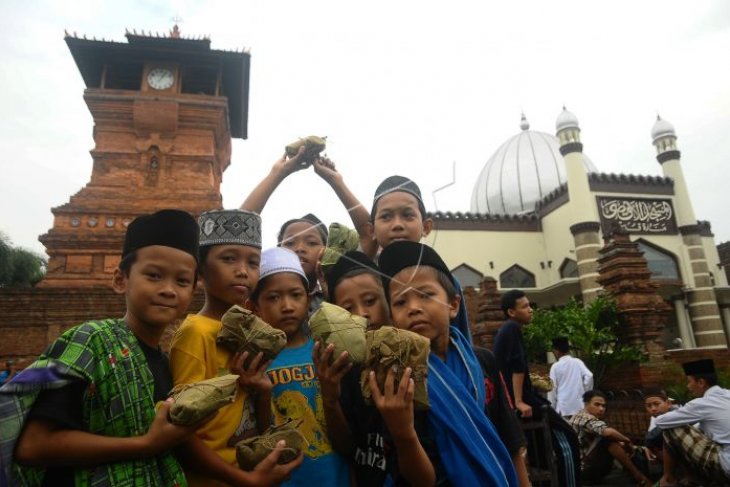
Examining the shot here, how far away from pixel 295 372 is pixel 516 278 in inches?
662

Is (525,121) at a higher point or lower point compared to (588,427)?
higher

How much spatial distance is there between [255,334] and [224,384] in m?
0.20

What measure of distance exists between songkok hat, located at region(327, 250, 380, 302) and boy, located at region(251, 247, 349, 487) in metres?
0.11

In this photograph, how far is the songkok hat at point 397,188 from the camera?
207 centimetres

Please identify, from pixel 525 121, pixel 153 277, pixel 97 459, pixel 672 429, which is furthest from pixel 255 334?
pixel 525 121

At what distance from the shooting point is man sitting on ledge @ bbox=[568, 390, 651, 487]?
4.62 metres

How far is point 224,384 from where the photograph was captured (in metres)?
1.17

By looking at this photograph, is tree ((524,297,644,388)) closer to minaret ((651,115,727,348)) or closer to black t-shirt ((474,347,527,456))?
black t-shirt ((474,347,527,456))

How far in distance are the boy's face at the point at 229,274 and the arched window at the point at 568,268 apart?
16568 millimetres

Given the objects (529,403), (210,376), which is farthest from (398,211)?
(529,403)

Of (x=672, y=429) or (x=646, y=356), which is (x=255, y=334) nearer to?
(x=672, y=429)

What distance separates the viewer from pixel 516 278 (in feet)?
56.9

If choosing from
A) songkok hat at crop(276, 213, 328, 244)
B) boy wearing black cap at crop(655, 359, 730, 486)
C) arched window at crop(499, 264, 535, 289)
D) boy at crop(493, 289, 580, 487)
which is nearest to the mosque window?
arched window at crop(499, 264, 535, 289)

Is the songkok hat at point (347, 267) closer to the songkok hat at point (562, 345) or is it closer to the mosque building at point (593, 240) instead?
the songkok hat at point (562, 345)
